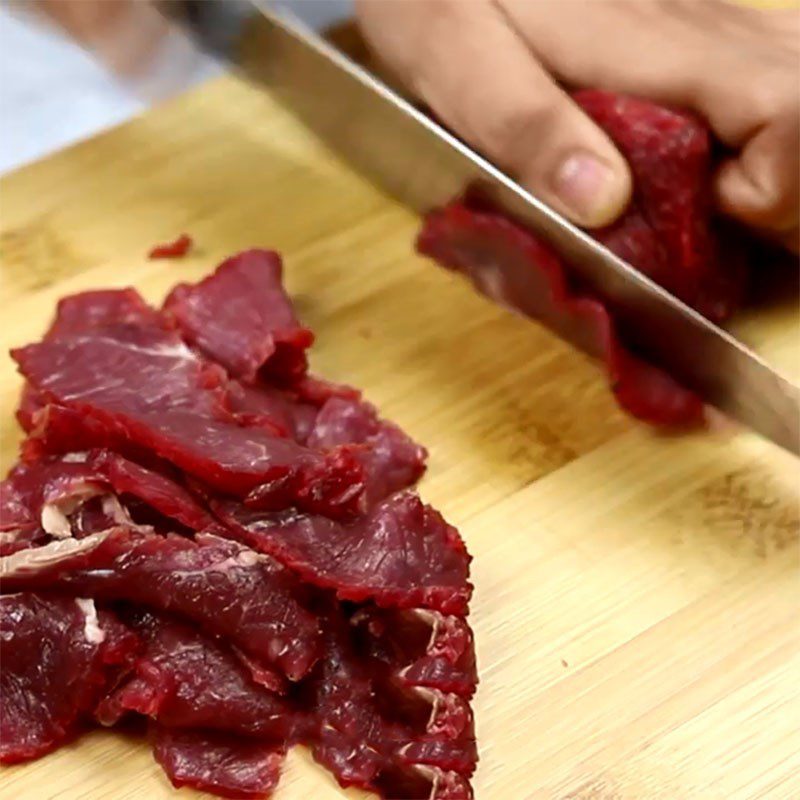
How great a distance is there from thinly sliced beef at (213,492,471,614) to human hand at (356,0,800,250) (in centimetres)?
84

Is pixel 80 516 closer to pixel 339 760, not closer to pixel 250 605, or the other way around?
pixel 250 605

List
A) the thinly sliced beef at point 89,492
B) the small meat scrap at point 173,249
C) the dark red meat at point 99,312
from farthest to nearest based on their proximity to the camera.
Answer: the small meat scrap at point 173,249 < the dark red meat at point 99,312 < the thinly sliced beef at point 89,492

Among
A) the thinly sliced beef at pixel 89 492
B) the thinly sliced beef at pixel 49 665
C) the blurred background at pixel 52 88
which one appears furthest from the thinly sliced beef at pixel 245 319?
the blurred background at pixel 52 88

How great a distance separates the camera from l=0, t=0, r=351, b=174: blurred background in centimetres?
359

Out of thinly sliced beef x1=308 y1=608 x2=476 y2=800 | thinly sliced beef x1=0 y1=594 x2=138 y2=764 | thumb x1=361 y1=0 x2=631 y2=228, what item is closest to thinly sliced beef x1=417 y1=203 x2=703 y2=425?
thumb x1=361 y1=0 x2=631 y2=228

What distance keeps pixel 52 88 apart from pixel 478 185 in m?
1.53

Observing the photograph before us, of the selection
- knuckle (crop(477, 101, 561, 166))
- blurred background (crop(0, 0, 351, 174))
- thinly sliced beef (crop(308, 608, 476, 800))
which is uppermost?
knuckle (crop(477, 101, 561, 166))

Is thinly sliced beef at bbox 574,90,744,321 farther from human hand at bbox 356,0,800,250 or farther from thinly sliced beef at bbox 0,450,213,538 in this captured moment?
thinly sliced beef at bbox 0,450,213,538

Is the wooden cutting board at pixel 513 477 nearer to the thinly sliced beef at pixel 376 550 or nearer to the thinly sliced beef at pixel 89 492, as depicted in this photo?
the thinly sliced beef at pixel 376 550

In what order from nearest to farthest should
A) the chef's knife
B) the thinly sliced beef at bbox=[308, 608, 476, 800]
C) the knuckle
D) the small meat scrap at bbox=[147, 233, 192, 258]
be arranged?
the thinly sliced beef at bbox=[308, 608, 476, 800]
the chef's knife
the knuckle
the small meat scrap at bbox=[147, 233, 192, 258]

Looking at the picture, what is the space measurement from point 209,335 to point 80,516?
52 cm

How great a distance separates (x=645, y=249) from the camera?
2760 millimetres

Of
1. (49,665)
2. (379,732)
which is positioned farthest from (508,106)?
(49,665)

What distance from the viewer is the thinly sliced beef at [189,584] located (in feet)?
6.93
